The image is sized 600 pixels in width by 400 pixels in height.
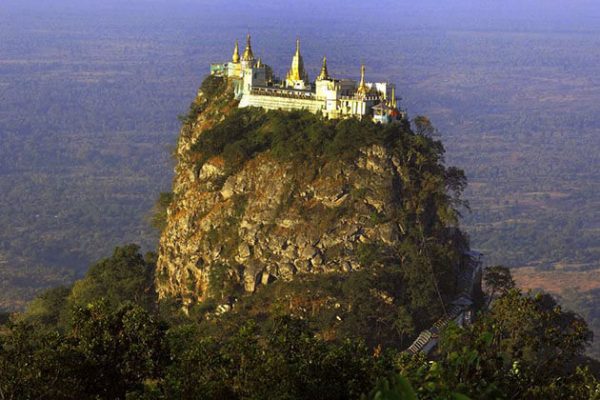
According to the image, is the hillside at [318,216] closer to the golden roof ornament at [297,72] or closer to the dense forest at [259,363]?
the golden roof ornament at [297,72]

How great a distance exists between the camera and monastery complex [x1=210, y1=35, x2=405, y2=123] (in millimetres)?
37188

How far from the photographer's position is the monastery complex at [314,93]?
37.2 meters

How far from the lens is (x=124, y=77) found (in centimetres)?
16375

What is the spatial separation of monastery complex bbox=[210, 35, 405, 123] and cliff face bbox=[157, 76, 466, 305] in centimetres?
123

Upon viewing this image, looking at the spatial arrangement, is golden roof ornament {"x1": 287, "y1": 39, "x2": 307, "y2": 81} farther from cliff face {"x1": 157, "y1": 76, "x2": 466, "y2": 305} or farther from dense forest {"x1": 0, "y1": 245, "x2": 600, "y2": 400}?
dense forest {"x1": 0, "y1": 245, "x2": 600, "y2": 400}

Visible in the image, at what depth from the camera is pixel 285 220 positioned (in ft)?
117

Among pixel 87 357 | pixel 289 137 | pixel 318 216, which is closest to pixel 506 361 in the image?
pixel 87 357

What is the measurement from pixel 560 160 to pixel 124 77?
6388 cm

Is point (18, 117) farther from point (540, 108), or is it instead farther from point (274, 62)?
point (540, 108)

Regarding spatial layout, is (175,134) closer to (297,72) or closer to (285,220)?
(297,72)

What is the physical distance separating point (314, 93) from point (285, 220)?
16.8ft

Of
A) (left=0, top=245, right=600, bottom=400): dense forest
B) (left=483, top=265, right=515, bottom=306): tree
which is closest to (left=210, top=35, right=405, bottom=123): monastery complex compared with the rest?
(left=483, top=265, right=515, bottom=306): tree

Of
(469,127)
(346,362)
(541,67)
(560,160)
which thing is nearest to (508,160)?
(560,160)

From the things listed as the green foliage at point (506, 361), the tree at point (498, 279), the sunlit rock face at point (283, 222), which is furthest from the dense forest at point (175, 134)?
the green foliage at point (506, 361)
